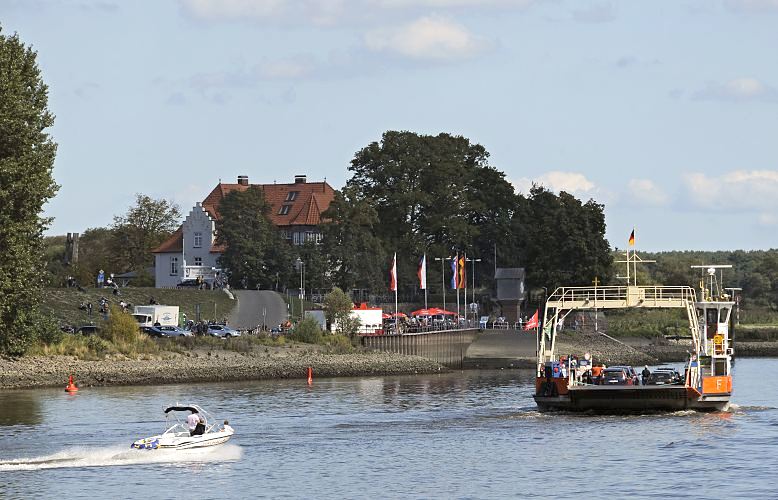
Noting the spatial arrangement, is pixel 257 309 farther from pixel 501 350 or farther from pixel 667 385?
pixel 667 385

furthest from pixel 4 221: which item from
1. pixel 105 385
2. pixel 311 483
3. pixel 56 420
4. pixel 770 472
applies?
pixel 770 472

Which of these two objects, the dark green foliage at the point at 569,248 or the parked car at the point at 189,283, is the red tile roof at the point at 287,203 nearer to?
the parked car at the point at 189,283

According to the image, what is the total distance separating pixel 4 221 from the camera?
86375 mm

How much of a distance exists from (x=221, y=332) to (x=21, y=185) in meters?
34.6

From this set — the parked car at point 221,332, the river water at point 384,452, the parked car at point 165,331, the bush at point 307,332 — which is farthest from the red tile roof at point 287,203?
the river water at point 384,452

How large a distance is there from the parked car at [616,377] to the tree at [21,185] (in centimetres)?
3796

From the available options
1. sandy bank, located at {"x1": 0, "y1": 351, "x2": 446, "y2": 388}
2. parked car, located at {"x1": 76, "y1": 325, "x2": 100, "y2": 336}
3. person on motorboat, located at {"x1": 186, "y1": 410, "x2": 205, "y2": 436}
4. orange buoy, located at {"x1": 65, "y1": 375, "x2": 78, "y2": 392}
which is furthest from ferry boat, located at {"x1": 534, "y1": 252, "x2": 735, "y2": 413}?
parked car, located at {"x1": 76, "y1": 325, "x2": 100, "y2": 336}

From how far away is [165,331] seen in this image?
11181 centimetres

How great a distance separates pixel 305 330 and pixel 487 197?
62.3 metres

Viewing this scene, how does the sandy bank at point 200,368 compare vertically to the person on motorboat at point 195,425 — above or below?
above

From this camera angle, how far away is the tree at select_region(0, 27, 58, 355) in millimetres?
85875

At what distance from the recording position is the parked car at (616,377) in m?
69.1

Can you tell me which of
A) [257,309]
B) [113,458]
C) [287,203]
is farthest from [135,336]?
[287,203]

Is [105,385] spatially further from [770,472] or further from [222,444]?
[770,472]
